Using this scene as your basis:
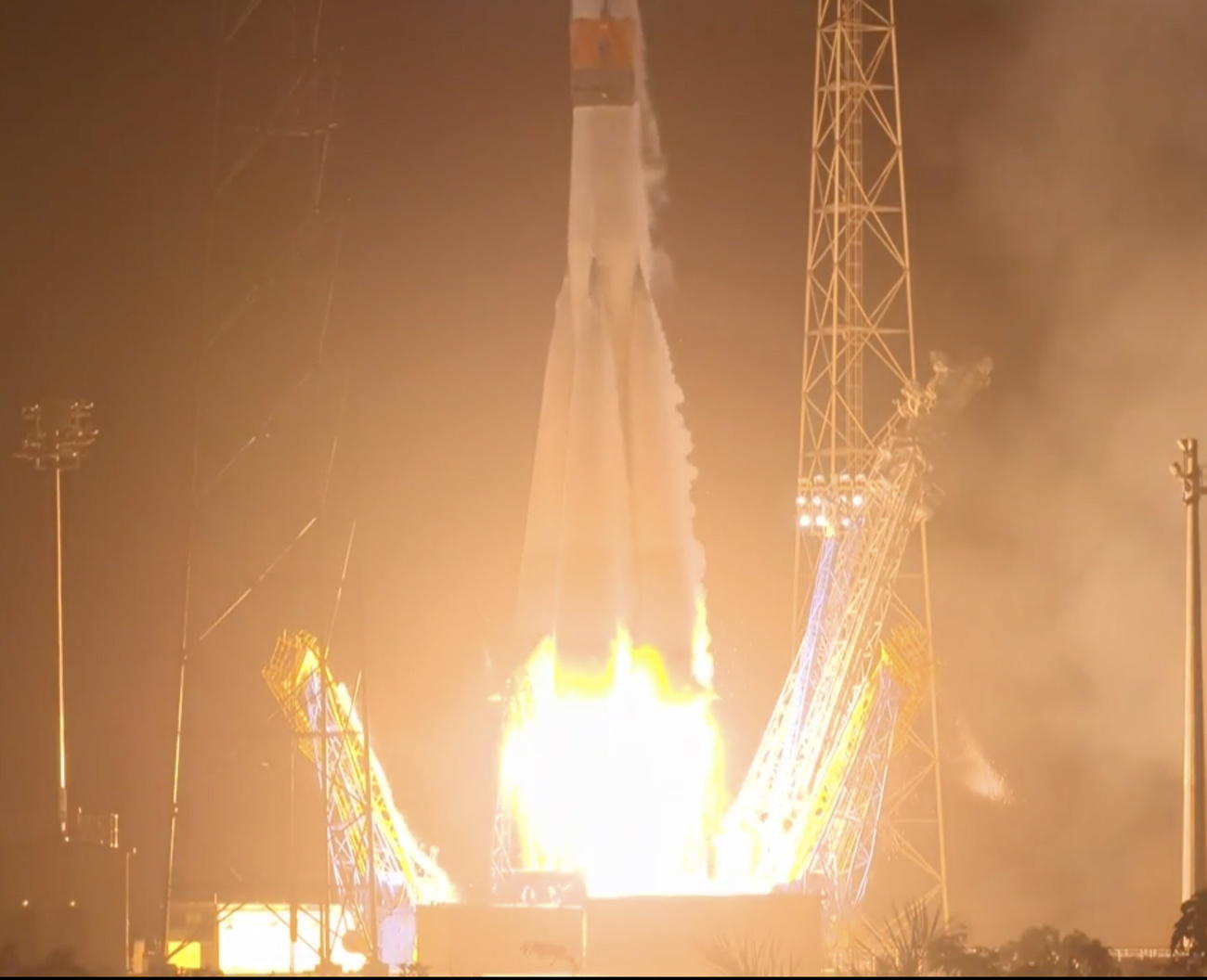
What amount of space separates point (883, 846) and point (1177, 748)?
674 centimetres

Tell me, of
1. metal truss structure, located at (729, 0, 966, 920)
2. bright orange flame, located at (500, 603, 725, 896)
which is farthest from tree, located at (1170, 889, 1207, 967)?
bright orange flame, located at (500, 603, 725, 896)

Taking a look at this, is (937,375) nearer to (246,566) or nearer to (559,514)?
(559,514)

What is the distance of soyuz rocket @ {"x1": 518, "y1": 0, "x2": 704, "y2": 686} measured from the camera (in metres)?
46.5

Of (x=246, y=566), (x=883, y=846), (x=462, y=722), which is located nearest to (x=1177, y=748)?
(x=883, y=846)

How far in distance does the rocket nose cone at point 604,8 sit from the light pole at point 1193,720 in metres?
11.5

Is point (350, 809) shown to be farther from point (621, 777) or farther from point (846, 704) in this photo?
point (846, 704)

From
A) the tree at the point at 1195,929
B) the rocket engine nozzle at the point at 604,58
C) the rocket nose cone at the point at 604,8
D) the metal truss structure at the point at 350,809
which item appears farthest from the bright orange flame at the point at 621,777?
the tree at the point at 1195,929

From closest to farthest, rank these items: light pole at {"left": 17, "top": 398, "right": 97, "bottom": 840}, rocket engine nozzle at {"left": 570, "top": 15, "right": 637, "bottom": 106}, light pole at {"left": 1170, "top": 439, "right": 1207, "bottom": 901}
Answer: light pole at {"left": 1170, "top": 439, "right": 1207, "bottom": 901}
rocket engine nozzle at {"left": 570, "top": 15, "right": 637, "bottom": 106}
light pole at {"left": 17, "top": 398, "right": 97, "bottom": 840}

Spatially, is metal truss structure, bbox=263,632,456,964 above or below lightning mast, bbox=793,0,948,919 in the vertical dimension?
below

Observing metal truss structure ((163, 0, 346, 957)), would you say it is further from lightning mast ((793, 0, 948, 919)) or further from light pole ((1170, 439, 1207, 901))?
light pole ((1170, 439, 1207, 901))

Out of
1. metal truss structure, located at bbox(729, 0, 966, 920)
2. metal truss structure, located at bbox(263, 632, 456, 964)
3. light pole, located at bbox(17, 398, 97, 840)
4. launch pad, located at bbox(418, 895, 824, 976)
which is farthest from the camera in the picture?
light pole, located at bbox(17, 398, 97, 840)

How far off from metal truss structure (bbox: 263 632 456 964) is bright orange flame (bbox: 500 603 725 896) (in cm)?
224

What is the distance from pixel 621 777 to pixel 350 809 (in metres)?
4.46

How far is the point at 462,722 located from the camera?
56875 mm
